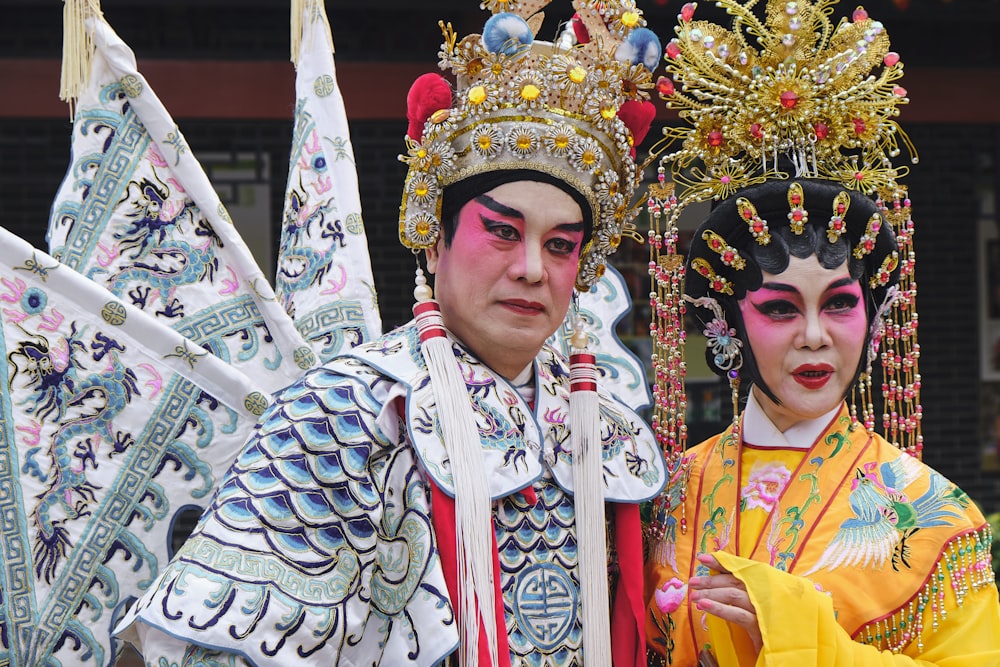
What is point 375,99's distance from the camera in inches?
218

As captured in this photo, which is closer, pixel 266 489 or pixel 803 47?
pixel 266 489

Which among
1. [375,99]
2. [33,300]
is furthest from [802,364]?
[375,99]

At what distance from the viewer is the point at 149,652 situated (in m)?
2.00

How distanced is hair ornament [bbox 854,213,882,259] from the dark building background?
3285mm

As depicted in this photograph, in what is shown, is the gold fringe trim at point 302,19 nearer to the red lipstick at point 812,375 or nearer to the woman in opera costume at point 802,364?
the woman in opera costume at point 802,364

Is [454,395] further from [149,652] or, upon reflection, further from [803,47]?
[803,47]

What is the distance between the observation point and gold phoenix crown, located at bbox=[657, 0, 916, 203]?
97.7 inches

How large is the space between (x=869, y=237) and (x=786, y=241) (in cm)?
18

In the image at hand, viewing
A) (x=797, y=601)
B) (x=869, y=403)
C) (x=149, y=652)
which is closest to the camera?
(x=149, y=652)

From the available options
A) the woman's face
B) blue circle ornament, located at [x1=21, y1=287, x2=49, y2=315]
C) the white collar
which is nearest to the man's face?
the woman's face

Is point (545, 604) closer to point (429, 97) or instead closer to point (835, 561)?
point (835, 561)

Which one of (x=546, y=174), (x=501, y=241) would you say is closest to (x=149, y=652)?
(x=501, y=241)

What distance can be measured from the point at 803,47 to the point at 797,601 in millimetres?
1112

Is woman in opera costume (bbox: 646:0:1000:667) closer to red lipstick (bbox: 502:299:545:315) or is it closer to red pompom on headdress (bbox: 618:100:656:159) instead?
red pompom on headdress (bbox: 618:100:656:159)
